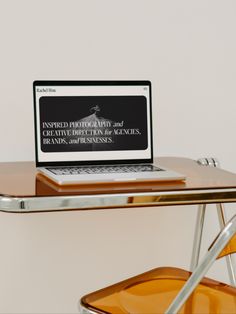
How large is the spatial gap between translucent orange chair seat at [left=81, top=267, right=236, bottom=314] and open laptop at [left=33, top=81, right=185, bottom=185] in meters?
0.26

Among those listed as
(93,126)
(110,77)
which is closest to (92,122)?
(93,126)

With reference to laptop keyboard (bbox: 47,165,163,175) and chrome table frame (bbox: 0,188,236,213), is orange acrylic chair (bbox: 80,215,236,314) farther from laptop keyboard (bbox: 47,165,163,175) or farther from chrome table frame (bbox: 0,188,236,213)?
laptop keyboard (bbox: 47,165,163,175)

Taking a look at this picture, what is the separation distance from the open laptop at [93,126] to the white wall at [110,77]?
272 mm

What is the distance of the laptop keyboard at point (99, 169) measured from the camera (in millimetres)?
1520

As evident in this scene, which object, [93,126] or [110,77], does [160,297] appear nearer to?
[93,126]

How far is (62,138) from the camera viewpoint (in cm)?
162

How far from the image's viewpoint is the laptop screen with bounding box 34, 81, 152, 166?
63.6 inches

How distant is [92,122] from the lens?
1640mm

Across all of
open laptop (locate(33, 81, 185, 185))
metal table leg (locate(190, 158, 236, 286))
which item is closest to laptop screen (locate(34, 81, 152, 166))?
open laptop (locate(33, 81, 185, 185))

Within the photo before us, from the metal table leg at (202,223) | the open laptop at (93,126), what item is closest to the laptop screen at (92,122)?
the open laptop at (93,126)

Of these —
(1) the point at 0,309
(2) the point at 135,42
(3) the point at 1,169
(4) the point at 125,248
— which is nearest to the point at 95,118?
(3) the point at 1,169

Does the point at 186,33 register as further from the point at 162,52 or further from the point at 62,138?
the point at 62,138

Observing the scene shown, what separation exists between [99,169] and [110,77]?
449mm

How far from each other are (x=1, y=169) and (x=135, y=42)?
0.57 metres
